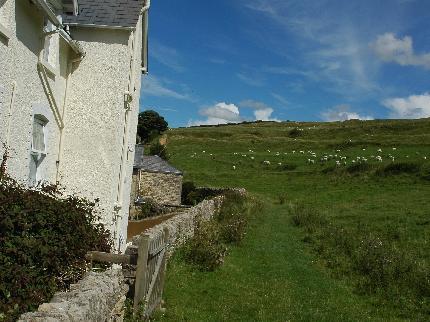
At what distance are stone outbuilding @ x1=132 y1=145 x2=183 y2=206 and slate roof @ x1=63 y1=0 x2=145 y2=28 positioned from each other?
19.6 m

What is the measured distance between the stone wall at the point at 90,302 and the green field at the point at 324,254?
74.2 inches

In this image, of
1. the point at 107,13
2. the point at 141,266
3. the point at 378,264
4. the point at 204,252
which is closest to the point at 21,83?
the point at 107,13

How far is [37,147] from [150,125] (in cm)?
6834

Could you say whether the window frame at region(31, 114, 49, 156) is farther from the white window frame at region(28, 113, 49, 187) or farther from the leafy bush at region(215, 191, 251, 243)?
the leafy bush at region(215, 191, 251, 243)

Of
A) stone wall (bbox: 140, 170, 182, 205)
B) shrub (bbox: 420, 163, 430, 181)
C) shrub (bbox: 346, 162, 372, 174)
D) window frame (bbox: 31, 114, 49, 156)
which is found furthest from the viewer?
shrub (bbox: 346, 162, 372, 174)

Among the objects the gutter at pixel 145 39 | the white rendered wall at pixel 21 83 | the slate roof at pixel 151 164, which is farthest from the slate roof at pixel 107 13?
the slate roof at pixel 151 164

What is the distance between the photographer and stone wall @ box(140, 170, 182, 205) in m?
31.3

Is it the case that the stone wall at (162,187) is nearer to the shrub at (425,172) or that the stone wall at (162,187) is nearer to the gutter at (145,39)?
the shrub at (425,172)

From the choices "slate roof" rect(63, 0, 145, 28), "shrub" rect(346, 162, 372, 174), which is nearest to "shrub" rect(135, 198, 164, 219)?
"shrub" rect(346, 162, 372, 174)

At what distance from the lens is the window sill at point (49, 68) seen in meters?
9.27

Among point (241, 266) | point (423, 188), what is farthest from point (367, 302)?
point (423, 188)

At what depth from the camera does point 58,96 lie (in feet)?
34.1

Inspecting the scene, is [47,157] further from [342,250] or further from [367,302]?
[342,250]

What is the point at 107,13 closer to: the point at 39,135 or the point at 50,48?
Answer: the point at 50,48
